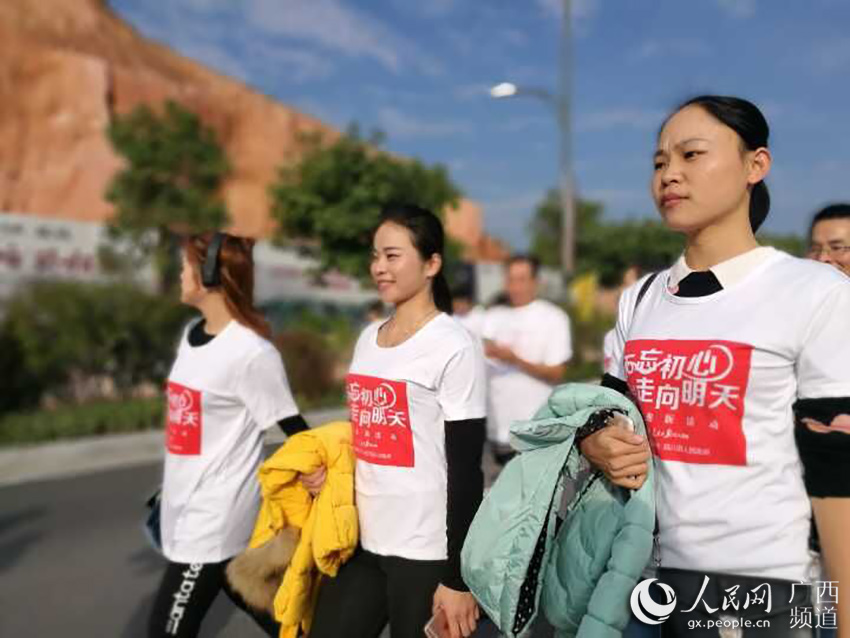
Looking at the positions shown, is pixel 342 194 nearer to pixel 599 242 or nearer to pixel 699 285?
pixel 699 285

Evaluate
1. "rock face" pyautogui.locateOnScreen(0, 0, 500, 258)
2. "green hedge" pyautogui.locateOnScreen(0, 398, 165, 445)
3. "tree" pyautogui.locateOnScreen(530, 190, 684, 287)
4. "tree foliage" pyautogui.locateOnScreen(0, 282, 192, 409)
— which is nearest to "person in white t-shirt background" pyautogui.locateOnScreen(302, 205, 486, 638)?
"green hedge" pyautogui.locateOnScreen(0, 398, 165, 445)

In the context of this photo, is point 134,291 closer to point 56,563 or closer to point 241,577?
point 56,563

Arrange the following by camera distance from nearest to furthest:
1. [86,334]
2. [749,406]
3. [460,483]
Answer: [749,406] < [460,483] < [86,334]

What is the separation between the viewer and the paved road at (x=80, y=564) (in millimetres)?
4223

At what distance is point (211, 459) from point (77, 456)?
7426mm

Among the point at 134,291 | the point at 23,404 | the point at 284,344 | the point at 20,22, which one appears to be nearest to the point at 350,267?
the point at 284,344

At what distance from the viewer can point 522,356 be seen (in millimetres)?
5199

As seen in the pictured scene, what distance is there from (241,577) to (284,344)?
1128 cm

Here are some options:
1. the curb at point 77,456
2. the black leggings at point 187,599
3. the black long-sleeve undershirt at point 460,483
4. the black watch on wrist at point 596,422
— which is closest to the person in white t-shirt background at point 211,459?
the black leggings at point 187,599

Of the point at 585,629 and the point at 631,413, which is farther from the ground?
the point at 631,413

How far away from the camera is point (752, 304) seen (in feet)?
5.07

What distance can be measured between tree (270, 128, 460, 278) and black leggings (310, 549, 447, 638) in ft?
52.2

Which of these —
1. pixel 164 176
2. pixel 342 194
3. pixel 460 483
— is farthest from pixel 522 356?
pixel 164 176

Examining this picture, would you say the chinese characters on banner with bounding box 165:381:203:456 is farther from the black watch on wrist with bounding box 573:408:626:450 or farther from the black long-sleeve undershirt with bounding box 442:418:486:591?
the black watch on wrist with bounding box 573:408:626:450
